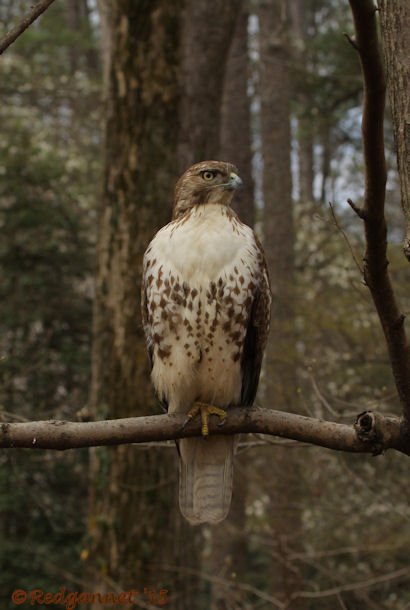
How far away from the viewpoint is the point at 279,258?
1021 centimetres

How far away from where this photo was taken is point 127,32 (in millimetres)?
5855

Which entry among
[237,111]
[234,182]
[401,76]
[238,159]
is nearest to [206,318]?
[234,182]

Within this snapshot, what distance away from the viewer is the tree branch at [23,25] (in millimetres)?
2537

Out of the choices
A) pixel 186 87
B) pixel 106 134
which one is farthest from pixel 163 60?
pixel 106 134

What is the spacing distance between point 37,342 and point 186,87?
4.41 m

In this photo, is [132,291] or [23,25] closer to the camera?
[23,25]

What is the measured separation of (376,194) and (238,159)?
8059 mm

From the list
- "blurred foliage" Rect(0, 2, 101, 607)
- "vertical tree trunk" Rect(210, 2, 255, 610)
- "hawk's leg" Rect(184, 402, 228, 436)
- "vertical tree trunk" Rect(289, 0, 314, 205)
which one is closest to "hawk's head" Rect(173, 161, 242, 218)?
"hawk's leg" Rect(184, 402, 228, 436)

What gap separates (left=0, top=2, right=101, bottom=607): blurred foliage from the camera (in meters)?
8.71

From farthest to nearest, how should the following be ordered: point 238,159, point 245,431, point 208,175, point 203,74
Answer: point 238,159 → point 203,74 → point 208,175 → point 245,431

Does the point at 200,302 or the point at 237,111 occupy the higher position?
the point at 237,111

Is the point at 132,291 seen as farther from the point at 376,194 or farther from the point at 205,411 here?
the point at 376,194

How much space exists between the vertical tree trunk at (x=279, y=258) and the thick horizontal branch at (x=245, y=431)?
455cm

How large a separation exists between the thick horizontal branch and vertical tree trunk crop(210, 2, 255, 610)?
5835 millimetres
